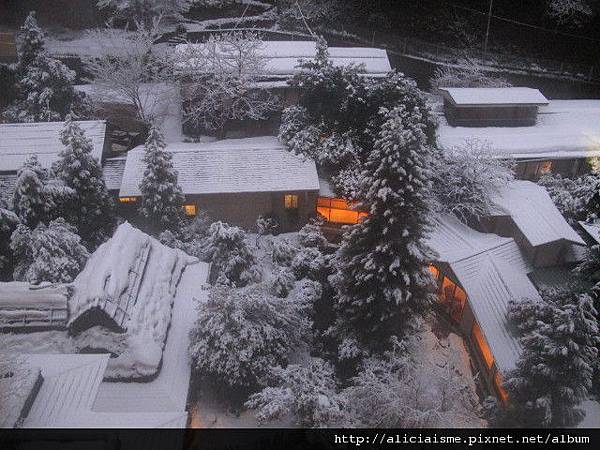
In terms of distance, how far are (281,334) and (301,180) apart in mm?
9372

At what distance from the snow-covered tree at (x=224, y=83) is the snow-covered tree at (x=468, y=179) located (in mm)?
11291

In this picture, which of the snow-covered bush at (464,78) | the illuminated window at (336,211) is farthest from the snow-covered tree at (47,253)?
the snow-covered bush at (464,78)

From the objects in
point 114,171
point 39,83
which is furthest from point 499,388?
point 39,83

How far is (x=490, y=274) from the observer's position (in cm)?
2194

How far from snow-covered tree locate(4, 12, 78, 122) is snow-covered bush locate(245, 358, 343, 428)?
22.5 metres

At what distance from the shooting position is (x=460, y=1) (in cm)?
3612

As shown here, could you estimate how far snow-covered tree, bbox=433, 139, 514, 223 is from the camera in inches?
948

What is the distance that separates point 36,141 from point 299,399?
20.5 meters

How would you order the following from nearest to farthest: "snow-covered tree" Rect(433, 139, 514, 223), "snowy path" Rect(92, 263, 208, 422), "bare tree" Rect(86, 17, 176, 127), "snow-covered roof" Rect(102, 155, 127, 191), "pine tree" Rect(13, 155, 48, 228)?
"snowy path" Rect(92, 263, 208, 422) → "pine tree" Rect(13, 155, 48, 228) → "snow-covered tree" Rect(433, 139, 514, 223) → "snow-covered roof" Rect(102, 155, 127, 191) → "bare tree" Rect(86, 17, 176, 127)

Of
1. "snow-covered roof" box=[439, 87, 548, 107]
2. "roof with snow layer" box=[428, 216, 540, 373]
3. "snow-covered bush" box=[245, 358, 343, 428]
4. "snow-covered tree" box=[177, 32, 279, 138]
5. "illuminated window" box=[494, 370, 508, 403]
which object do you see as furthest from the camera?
"snow-covered tree" box=[177, 32, 279, 138]

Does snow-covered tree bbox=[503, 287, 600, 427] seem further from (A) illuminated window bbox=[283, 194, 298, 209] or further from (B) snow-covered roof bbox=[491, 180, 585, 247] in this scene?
(A) illuminated window bbox=[283, 194, 298, 209]

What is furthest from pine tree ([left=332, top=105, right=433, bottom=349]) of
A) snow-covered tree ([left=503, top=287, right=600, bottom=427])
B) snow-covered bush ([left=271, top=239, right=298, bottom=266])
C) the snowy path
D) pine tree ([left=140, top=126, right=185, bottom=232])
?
pine tree ([left=140, top=126, right=185, bottom=232])

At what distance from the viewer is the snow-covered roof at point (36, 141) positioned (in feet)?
83.5

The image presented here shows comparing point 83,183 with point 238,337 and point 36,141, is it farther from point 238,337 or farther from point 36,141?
point 238,337
